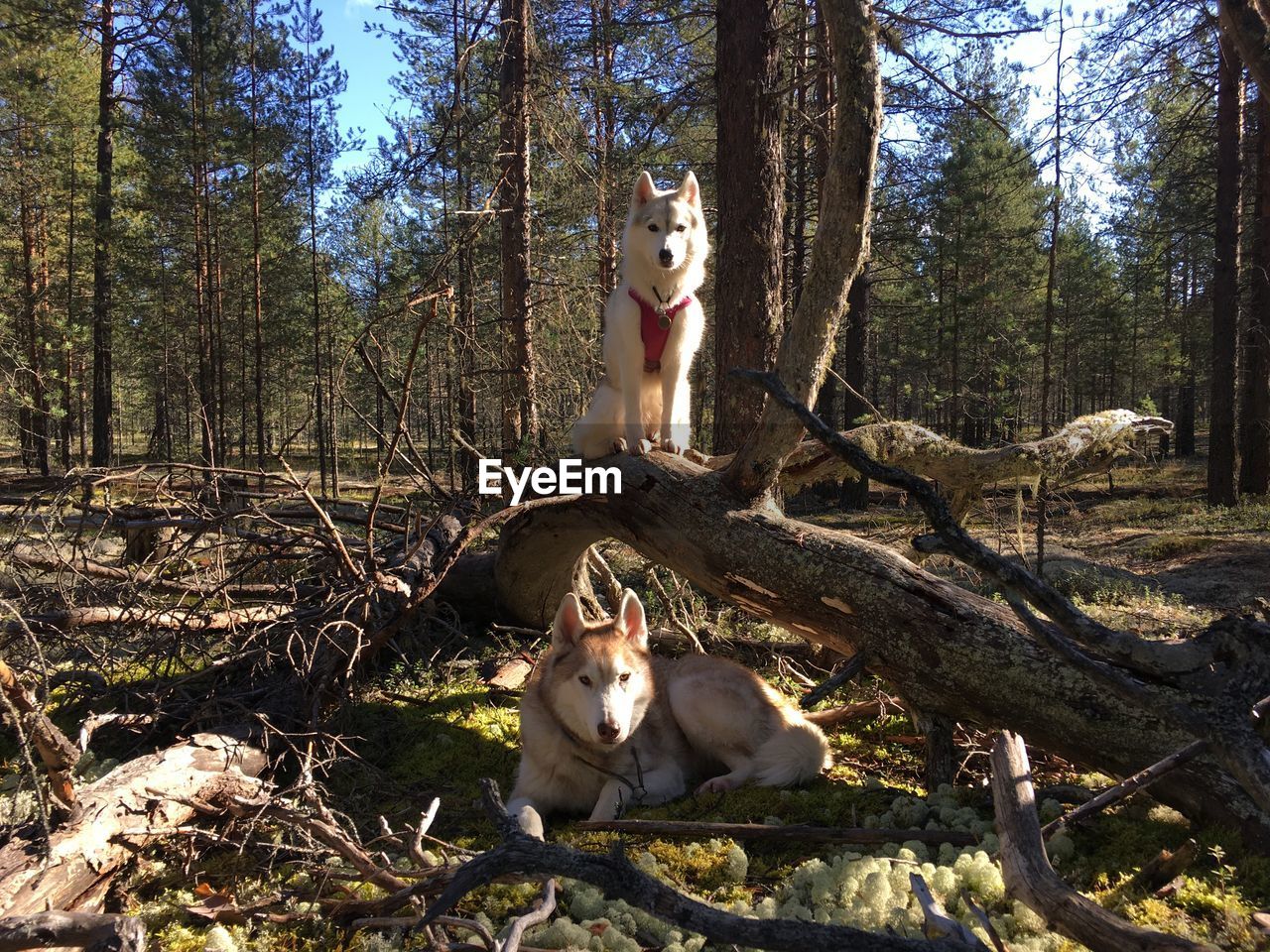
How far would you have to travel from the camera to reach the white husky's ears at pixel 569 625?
173 inches

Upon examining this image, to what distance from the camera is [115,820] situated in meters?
3.17

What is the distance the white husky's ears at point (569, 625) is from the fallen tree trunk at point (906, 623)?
838 millimetres

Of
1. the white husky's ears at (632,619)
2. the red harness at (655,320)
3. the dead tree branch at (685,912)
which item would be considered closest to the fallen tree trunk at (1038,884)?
the dead tree branch at (685,912)

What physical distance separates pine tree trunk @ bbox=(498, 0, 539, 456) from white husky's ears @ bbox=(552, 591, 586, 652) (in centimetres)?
505

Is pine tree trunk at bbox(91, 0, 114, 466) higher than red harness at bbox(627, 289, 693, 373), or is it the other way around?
pine tree trunk at bbox(91, 0, 114, 466)

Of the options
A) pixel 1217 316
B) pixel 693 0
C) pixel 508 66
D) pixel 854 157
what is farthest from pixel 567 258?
pixel 1217 316

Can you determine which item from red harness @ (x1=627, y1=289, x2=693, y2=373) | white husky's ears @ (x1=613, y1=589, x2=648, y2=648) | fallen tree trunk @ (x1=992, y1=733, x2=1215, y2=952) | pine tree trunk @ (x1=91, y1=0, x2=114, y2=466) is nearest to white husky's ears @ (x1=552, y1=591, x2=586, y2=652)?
white husky's ears @ (x1=613, y1=589, x2=648, y2=648)

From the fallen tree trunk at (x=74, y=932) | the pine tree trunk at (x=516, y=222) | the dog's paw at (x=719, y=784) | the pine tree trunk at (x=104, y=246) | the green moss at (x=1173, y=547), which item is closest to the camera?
the fallen tree trunk at (x=74, y=932)

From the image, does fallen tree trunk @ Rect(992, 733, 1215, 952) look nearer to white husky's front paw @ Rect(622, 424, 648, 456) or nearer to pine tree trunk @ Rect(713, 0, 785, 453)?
white husky's front paw @ Rect(622, 424, 648, 456)

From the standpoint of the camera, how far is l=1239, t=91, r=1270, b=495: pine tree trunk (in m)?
15.3

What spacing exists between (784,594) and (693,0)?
843cm

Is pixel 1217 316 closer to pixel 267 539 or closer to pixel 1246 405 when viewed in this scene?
pixel 1246 405

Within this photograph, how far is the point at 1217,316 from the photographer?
16.4 meters

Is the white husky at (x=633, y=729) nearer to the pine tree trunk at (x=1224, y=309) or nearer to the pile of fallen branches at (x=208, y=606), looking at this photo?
the pile of fallen branches at (x=208, y=606)
